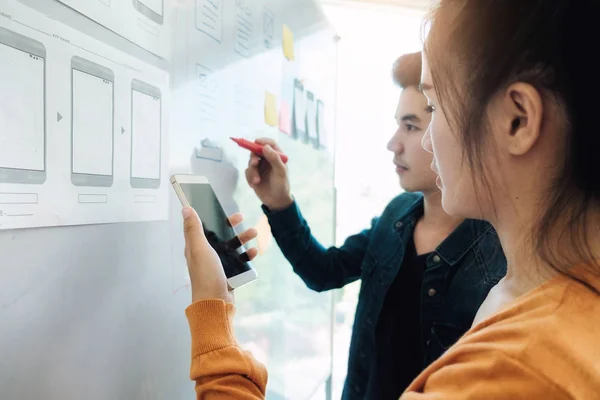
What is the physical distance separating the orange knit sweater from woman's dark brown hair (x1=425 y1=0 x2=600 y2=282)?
0.05 meters

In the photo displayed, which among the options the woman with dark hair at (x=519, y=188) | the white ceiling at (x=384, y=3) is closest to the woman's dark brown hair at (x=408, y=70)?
the woman with dark hair at (x=519, y=188)

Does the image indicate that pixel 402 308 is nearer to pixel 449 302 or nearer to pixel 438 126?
pixel 449 302

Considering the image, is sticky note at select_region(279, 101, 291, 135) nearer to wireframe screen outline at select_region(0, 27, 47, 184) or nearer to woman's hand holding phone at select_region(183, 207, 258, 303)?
woman's hand holding phone at select_region(183, 207, 258, 303)

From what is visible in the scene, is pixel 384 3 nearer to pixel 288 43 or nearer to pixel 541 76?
pixel 288 43

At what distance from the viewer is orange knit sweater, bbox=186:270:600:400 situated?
29cm

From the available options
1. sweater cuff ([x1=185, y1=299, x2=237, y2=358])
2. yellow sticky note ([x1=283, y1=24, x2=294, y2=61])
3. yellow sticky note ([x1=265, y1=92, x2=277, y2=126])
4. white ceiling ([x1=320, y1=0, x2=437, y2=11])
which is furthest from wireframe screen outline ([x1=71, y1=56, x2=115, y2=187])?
white ceiling ([x1=320, y1=0, x2=437, y2=11])

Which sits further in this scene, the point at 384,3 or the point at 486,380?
the point at 384,3

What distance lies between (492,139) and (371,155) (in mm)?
1251

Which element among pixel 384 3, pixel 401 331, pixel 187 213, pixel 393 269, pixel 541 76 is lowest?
pixel 401 331

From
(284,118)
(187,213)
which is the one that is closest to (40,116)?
(187,213)

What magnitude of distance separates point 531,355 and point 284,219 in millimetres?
531

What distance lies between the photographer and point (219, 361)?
0.41 m

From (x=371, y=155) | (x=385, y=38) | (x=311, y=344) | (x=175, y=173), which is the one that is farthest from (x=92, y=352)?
(x=385, y=38)

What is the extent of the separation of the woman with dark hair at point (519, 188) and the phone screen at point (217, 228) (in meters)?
0.11
